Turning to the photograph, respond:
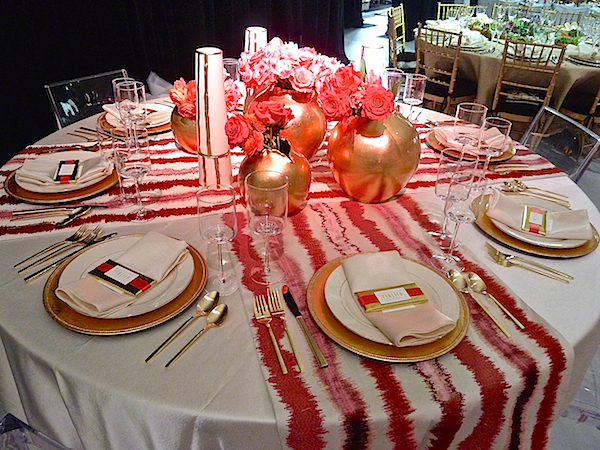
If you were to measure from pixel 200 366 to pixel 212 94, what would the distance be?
702 mm

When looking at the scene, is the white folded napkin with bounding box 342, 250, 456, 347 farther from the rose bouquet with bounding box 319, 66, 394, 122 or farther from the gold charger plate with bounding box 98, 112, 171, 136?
the gold charger plate with bounding box 98, 112, 171, 136

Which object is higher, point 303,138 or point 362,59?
point 362,59

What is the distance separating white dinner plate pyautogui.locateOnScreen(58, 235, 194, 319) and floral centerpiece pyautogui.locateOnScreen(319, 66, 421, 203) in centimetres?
50

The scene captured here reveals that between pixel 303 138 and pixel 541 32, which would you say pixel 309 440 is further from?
pixel 541 32

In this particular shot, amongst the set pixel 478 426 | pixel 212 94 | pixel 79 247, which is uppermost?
pixel 212 94

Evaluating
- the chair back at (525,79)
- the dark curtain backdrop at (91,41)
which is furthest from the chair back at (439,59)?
the dark curtain backdrop at (91,41)

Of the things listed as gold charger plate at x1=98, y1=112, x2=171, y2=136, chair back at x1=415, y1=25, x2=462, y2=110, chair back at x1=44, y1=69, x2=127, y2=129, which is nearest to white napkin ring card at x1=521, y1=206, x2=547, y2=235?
gold charger plate at x1=98, y1=112, x2=171, y2=136

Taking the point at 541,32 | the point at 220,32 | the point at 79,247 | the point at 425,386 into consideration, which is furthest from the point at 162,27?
the point at 425,386

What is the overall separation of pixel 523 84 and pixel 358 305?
10.3ft

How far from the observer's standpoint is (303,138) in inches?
→ 51.7

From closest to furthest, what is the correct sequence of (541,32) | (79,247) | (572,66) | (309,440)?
(309,440), (79,247), (572,66), (541,32)

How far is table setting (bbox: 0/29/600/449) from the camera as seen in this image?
0.71m

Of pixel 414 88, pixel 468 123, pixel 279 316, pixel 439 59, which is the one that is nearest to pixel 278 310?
pixel 279 316

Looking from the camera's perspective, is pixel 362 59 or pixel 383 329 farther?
pixel 362 59
